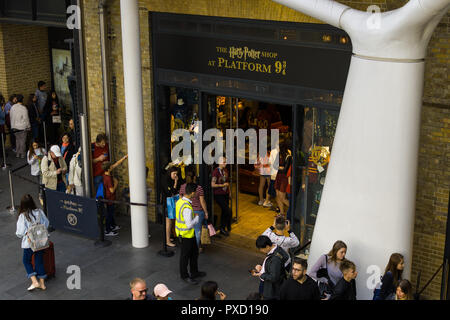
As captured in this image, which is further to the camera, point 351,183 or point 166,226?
point 166,226

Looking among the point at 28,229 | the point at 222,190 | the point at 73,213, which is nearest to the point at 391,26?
the point at 222,190

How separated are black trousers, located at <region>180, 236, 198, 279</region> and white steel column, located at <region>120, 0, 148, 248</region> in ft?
4.92

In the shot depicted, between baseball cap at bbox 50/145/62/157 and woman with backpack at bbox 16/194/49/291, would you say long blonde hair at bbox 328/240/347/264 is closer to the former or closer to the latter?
woman with backpack at bbox 16/194/49/291

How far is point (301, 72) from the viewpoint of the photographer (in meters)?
10.5

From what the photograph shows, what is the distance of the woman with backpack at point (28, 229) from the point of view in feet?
32.8

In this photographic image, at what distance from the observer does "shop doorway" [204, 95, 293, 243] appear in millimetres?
12398

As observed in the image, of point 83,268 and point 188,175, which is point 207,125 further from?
point 83,268

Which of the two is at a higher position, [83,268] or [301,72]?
[301,72]

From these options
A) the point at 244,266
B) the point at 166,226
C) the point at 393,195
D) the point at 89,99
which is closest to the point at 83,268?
the point at 166,226

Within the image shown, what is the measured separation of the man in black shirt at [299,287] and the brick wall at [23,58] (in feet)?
39.3

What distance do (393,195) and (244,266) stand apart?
341 centimetres

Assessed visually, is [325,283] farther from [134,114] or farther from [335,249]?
[134,114]

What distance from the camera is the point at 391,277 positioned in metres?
8.23
